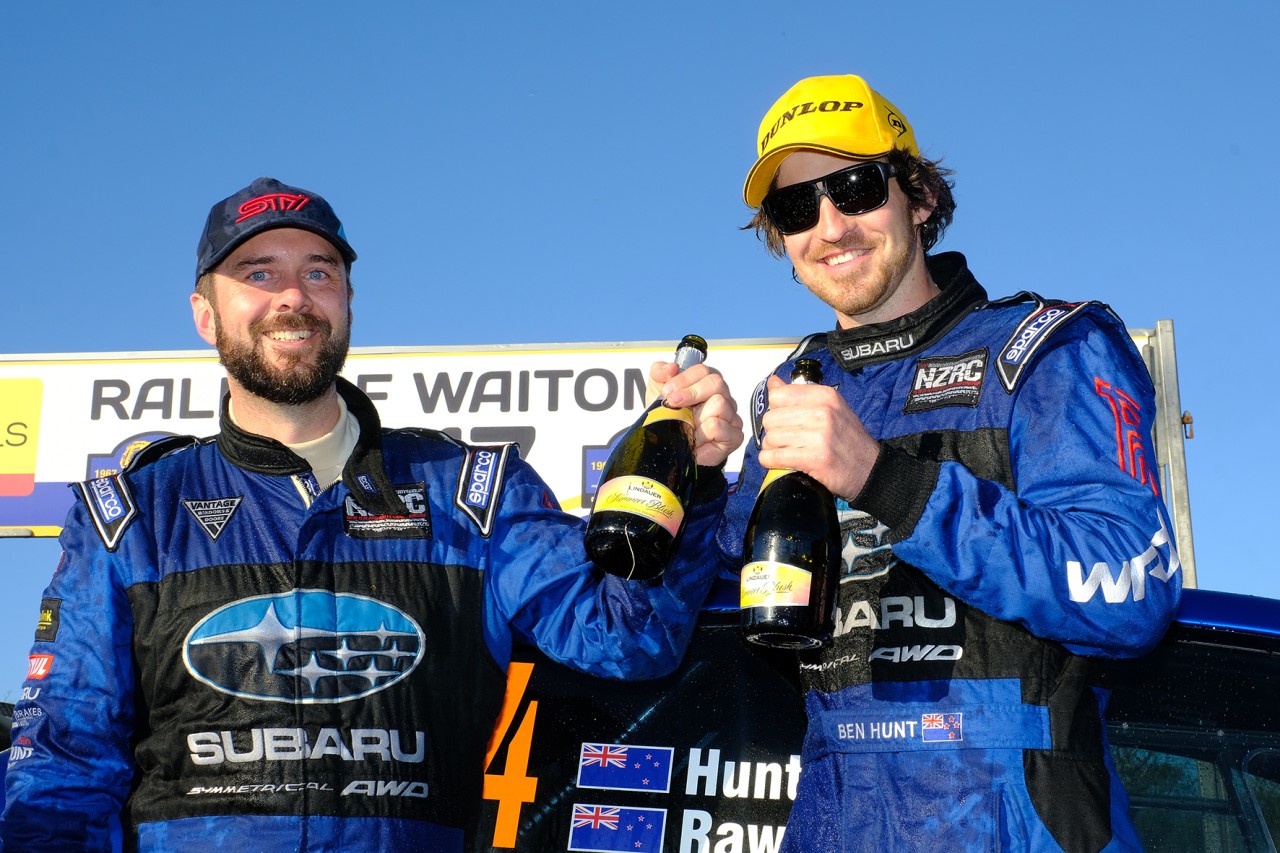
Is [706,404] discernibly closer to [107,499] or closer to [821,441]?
[821,441]

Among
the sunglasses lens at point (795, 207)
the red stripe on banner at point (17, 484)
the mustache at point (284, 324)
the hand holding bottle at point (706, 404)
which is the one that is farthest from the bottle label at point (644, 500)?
the red stripe on banner at point (17, 484)

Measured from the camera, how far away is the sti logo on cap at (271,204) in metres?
3.31

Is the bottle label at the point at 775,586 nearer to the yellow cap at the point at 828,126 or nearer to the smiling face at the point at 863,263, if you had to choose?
the smiling face at the point at 863,263

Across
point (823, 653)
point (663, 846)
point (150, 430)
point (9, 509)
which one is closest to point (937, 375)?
point (823, 653)

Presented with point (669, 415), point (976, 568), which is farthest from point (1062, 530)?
point (669, 415)

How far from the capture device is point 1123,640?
221 cm

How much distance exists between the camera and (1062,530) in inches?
86.7

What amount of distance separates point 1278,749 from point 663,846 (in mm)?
1305

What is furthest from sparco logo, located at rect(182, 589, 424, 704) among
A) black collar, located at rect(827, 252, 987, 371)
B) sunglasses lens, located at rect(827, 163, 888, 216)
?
sunglasses lens, located at rect(827, 163, 888, 216)

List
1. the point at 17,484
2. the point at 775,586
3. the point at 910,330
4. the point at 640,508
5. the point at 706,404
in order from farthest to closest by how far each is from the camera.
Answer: the point at 17,484, the point at 910,330, the point at 706,404, the point at 640,508, the point at 775,586

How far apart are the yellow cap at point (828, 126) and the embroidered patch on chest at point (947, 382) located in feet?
2.11

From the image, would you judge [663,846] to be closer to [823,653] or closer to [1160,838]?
[823,653]

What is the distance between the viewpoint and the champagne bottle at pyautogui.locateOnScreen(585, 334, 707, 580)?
2.46 metres

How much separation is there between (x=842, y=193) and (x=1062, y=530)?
111 centimetres
